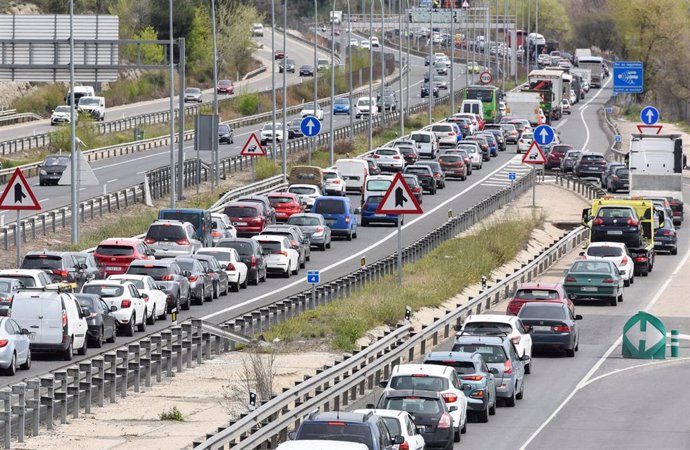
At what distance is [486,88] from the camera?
11700 centimetres

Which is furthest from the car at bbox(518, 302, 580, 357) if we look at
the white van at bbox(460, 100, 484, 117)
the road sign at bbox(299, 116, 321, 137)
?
the white van at bbox(460, 100, 484, 117)

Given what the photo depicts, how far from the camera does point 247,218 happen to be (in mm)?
58469

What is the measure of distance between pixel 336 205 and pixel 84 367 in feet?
102

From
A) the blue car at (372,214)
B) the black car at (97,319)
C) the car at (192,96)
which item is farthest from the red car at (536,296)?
the car at (192,96)

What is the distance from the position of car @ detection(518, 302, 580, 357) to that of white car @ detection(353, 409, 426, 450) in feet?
46.1

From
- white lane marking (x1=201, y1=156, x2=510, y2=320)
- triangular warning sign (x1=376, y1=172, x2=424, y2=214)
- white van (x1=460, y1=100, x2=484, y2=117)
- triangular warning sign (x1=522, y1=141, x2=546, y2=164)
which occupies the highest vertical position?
triangular warning sign (x1=376, y1=172, x2=424, y2=214)

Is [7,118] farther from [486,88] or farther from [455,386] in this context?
[455,386]

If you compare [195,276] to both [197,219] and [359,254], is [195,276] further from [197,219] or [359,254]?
[359,254]

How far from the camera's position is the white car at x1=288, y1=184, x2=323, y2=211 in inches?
2608

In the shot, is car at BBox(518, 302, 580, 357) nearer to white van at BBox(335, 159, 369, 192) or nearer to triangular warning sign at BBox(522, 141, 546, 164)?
triangular warning sign at BBox(522, 141, 546, 164)

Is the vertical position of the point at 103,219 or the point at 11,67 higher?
the point at 11,67

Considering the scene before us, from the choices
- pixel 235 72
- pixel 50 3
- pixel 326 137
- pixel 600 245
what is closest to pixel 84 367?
pixel 600 245

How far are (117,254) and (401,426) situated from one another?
23.2 meters

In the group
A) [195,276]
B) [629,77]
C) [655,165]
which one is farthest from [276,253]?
[629,77]
